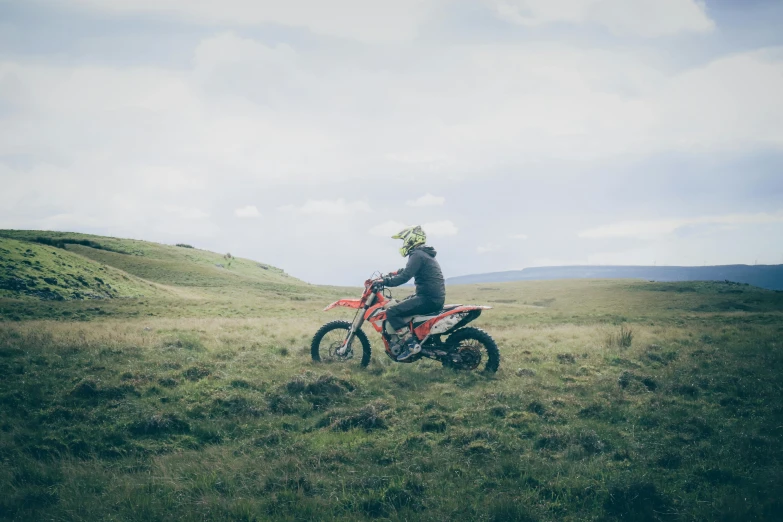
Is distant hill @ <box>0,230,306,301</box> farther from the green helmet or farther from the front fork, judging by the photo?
the green helmet

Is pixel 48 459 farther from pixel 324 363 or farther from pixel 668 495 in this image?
pixel 668 495

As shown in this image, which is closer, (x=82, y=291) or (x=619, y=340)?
(x=619, y=340)

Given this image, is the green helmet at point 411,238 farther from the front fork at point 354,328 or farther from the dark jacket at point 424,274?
the front fork at point 354,328

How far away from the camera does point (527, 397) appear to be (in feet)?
29.0

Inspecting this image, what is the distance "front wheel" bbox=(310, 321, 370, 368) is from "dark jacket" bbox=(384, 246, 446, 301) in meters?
1.93

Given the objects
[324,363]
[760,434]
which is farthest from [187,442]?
[760,434]

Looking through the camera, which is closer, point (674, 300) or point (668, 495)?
point (668, 495)

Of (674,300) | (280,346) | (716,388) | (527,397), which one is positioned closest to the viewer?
(527,397)

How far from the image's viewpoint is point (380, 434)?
7.11m

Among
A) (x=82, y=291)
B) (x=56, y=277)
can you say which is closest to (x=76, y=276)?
(x=56, y=277)

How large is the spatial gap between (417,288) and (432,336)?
1.27 m

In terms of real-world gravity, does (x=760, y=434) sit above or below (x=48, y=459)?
above

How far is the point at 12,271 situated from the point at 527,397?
1689 inches

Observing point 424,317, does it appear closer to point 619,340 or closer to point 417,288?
point 417,288
